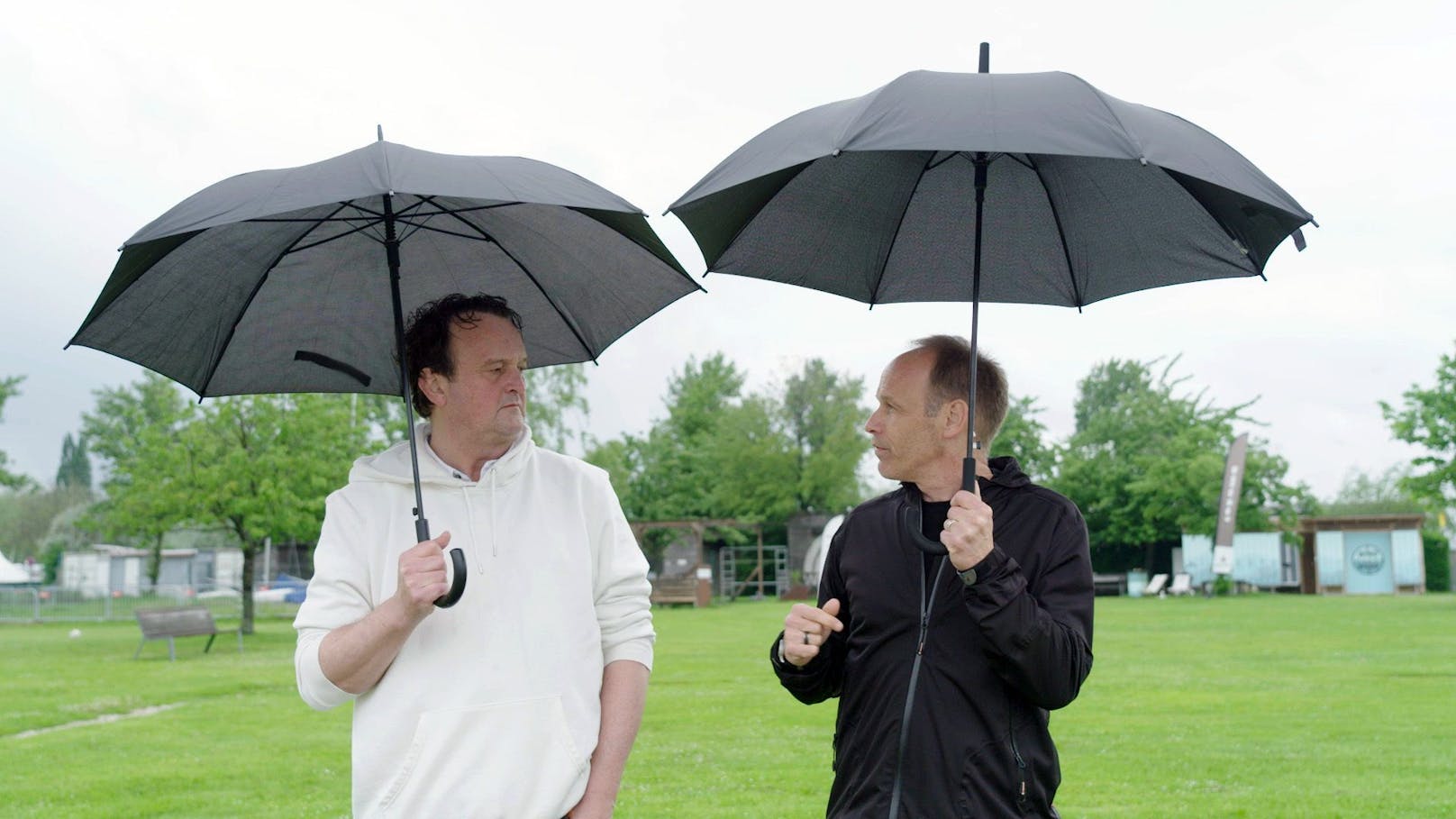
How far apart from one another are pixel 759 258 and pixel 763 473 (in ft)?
187

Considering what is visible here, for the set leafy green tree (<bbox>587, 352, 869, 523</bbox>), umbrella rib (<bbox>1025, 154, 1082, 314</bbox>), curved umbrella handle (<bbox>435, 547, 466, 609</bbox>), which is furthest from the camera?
leafy green tree (<bbox>587, 352, 869, 523</bbox>)

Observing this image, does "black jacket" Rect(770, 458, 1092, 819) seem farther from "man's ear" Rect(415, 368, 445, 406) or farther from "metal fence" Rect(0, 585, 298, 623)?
"metal fence" Rect(0, 585, 298, 623)

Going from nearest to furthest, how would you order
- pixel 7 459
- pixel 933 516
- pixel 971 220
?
pixel 933 516 < pixel 971 220 < pixel 7 459

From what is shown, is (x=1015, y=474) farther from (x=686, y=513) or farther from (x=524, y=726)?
(x=686, y=513)

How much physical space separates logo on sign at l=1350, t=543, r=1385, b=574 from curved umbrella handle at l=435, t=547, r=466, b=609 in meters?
54.8

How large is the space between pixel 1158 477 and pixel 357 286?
175 ft

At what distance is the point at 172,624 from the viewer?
2548cm

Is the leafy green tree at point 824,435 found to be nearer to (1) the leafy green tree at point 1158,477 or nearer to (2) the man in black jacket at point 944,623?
(1) the leafy green tree at point 1158,477

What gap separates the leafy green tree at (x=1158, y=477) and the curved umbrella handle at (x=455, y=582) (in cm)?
4848

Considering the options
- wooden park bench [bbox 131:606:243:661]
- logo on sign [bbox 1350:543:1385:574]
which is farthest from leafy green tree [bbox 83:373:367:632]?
logo on sign [bbox 1350:543:1385:574]

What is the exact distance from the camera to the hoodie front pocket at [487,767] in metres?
3.15

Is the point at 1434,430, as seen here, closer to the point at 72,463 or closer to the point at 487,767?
the point at 487,767

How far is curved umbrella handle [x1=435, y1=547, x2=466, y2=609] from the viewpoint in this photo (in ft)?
10.3

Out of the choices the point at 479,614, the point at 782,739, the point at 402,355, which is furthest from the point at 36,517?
the point at 479,614
